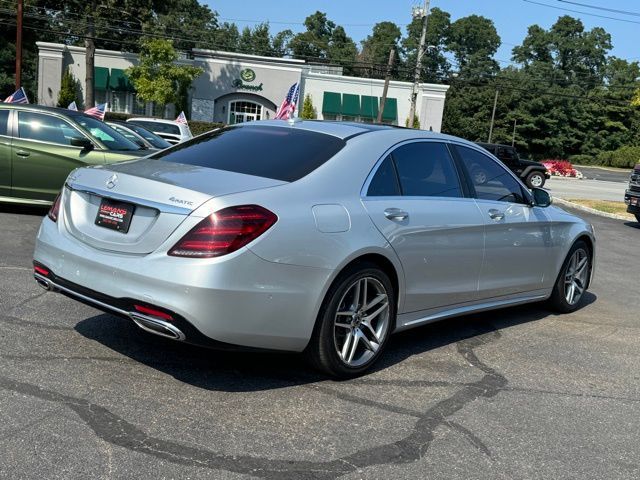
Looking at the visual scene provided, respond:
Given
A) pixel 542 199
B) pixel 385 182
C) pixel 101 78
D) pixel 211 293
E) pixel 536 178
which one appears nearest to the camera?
pixel 211 293

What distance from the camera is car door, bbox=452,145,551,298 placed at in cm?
556

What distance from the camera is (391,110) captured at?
169 ft

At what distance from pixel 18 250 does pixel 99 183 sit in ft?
12.9

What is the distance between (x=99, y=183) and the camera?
4289mm

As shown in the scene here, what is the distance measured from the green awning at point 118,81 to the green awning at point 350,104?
1602 centimetres

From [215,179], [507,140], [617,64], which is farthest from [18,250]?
[617,64]

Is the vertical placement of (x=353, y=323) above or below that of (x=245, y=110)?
below

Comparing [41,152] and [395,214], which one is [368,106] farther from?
[395,214]

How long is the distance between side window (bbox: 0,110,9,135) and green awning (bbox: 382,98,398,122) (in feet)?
141

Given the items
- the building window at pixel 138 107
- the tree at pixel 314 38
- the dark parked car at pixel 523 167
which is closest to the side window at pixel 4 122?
the dark parked car at pixel 523 167

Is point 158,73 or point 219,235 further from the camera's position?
point 158,73

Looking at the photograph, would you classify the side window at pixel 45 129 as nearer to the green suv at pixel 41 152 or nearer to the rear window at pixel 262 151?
Answer: the green suv at pixel 41 152

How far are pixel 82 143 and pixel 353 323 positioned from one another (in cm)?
665

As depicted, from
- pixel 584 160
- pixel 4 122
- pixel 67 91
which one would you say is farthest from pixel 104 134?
pixel 584 160
